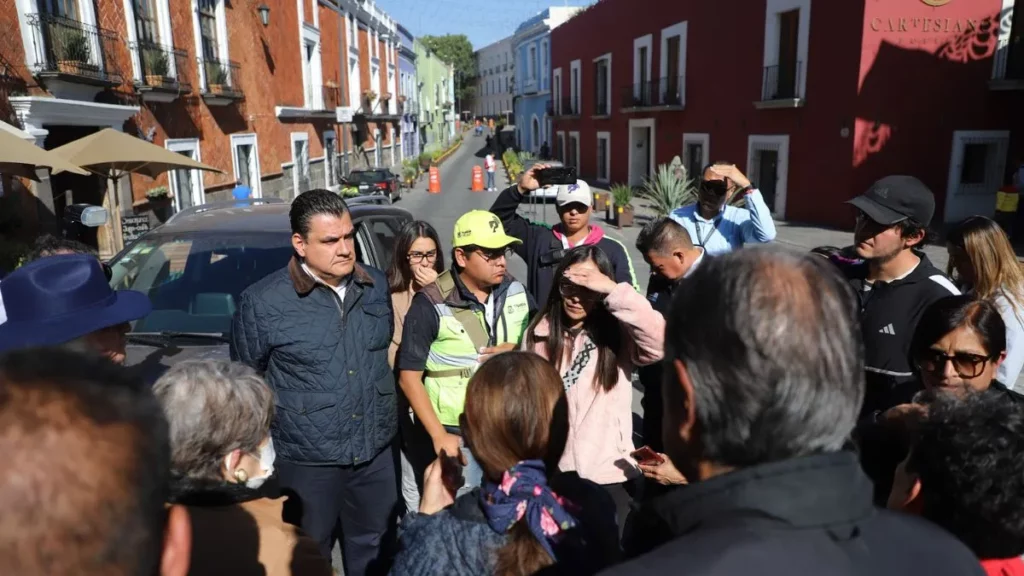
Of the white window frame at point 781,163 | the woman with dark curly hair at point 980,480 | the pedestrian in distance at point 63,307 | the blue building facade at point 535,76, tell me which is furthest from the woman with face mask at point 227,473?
the blue building facade at point 535,76

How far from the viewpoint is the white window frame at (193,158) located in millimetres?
14516

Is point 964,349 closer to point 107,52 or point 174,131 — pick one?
point 107,52

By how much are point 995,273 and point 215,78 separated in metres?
17.4

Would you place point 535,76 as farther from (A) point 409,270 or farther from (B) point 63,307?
(B) point 63,307

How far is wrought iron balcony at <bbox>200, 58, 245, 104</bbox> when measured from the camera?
16.2 meters

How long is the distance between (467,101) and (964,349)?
8941cm

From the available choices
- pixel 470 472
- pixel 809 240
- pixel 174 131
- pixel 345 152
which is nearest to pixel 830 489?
pixel 470 472

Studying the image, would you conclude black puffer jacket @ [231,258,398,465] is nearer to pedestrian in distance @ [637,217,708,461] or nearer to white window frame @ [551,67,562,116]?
pedestrian in distance @ [637,217,708,461]

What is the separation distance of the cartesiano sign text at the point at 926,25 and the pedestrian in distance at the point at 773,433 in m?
16.2

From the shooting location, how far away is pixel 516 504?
1640 millimetres

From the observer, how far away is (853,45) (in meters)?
14.8

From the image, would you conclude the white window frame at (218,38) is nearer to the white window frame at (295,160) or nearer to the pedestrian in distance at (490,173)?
the white window frame at (295,160)

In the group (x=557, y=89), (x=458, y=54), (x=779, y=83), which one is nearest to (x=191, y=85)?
(x=779, y=83)

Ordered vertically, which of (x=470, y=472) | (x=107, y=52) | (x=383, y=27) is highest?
(x=383, y=27)
